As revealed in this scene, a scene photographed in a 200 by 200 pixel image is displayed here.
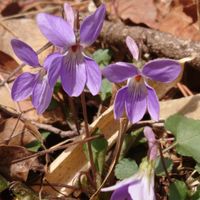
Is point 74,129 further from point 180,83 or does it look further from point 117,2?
point 117,2

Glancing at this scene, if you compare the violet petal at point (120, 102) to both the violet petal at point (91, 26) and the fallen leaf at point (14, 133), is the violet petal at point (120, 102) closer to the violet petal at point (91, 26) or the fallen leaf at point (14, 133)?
the violet petal at point (91, 26)

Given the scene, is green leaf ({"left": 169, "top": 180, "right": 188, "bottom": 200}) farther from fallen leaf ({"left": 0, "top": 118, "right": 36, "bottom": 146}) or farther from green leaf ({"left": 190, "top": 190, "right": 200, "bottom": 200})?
fallen leaf ({"left": 0, "top": 118, "right": 36, "bottom": 146})

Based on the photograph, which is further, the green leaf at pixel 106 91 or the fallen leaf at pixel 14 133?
the green leaf at pixel 106 91

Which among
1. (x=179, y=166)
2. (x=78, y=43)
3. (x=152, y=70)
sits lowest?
(x=179, y=166)

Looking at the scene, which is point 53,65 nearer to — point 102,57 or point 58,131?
point 58,131

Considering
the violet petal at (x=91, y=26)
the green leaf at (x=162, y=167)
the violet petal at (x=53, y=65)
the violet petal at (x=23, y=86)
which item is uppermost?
the violet petal at (x=91, y=26)

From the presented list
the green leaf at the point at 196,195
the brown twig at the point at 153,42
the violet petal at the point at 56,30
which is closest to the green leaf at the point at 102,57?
the brown twig at the point at 153,42

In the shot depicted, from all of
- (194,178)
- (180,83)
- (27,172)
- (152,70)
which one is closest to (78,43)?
(152,70)

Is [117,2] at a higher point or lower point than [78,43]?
lower
